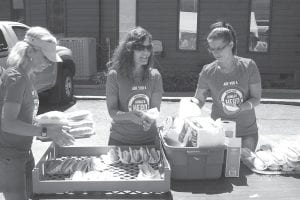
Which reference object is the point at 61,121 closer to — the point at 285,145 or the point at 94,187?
the point at 94,187

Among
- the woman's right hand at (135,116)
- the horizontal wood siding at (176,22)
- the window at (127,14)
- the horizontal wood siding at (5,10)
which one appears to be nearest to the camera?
the woman's right hand at (135,116)

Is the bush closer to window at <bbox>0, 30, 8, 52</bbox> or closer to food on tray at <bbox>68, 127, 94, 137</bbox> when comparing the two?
window at <bbox>0, 30, 8, 52</bbox>

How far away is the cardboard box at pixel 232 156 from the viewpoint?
2.70m

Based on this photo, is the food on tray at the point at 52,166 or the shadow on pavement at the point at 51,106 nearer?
the food on tray at the point at 52,166

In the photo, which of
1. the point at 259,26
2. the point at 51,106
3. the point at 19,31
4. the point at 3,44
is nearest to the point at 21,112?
the point at 3,44

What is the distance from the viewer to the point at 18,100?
2.50 metres

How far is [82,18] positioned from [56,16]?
112 centimetres

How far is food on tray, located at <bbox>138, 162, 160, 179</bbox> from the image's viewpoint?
2.46 m

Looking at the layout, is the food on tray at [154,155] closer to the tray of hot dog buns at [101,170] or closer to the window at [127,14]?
the tray of hot dog buns at [101,170]

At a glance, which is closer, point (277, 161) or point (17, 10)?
point (277, 161)

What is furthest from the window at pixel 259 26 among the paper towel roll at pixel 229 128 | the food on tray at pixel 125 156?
the food on tray at pixel 125 156

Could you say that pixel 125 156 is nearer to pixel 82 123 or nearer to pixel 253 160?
pixel 253 160

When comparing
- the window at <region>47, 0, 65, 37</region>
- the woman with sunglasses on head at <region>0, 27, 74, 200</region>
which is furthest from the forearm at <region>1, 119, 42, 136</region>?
the window at <region>47, 0, 65, 37</region>

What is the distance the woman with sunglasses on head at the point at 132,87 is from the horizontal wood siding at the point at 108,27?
1048 centimetres
